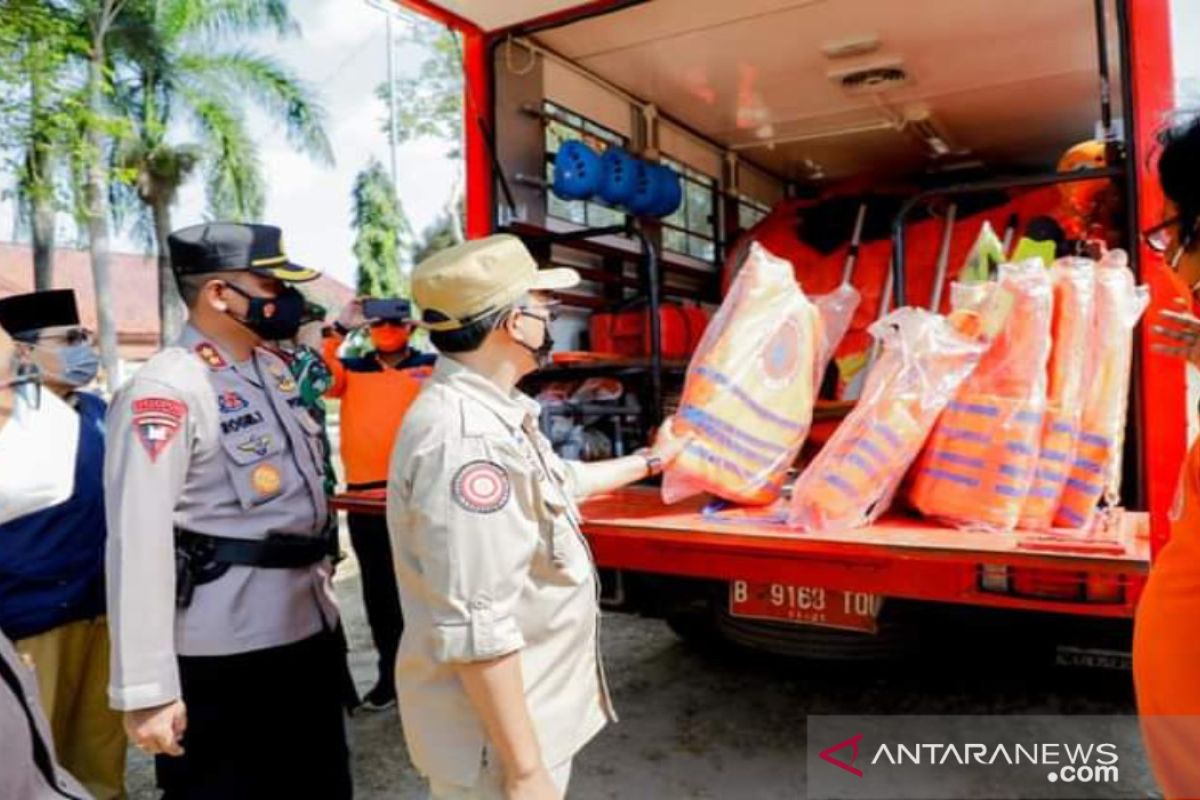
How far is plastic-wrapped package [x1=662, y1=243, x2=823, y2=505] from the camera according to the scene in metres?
2.36

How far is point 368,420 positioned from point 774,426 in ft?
6.01

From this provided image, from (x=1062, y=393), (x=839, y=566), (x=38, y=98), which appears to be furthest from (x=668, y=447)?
(x=38, y=98)

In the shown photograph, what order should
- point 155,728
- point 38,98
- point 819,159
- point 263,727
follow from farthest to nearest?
point 38,98 → point 819,159 → point 263,727 → point 155,728

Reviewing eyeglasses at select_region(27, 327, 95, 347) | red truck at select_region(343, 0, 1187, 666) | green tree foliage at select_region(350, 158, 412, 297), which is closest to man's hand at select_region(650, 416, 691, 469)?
red truck at select_region(343, 0, 1187, 666)

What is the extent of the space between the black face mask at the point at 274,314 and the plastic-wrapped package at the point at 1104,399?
1795mm

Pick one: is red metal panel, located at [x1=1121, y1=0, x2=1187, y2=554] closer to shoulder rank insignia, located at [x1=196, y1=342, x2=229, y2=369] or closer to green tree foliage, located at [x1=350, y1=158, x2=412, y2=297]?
shoulder rank insignia, located at [x1=196, y1=342, x2=229, y2=369]

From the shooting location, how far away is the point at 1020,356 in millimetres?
2188

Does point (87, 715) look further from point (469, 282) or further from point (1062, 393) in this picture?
point (1062, 393)

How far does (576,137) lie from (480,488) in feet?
9.42

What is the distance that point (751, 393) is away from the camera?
94.0 inches

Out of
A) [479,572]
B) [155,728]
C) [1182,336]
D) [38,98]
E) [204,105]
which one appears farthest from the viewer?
[204,105]

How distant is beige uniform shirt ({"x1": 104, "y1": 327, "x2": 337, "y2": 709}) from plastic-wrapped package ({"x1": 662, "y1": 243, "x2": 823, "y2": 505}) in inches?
36.7

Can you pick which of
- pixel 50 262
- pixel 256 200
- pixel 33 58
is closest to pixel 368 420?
pixel 33 58

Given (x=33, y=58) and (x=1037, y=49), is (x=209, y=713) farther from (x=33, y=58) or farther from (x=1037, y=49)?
(x=33, y=58)
